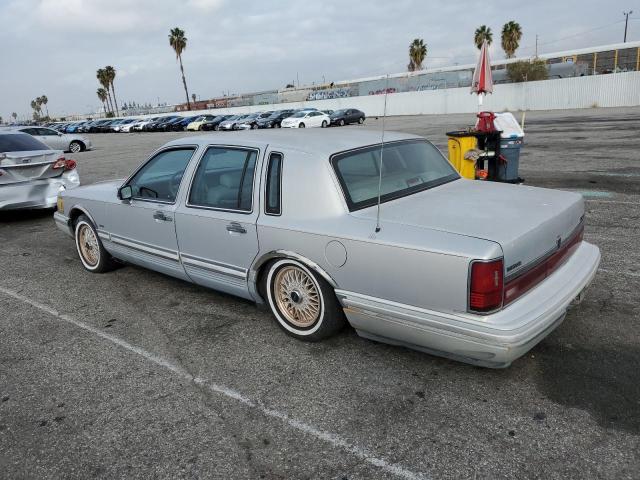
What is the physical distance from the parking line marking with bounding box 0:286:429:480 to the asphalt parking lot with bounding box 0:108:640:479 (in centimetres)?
1

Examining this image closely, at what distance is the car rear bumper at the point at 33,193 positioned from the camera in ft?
27.1

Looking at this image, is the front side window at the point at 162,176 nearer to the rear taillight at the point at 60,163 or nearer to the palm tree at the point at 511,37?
the rear taillight at the point at 60,163

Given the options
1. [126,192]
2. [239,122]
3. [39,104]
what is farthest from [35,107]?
[126,192]

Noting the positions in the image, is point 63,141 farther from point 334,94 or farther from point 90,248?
point 334,94

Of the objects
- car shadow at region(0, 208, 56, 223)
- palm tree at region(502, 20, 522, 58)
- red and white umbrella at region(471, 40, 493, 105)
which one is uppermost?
palm tree at region(502, 20, 522, 58)

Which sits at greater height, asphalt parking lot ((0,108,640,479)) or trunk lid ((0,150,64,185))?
trunk lid ((0,150,64,185))

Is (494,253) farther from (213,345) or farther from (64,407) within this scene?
(64,407)

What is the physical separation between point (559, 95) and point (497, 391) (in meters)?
41.3

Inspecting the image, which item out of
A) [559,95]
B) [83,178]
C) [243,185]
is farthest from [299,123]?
[243,185]

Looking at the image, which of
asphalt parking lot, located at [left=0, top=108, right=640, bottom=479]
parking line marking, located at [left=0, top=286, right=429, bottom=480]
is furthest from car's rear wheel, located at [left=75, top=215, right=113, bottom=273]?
parking line marking, located at [left=0, top=286, right=429, bottom=480]

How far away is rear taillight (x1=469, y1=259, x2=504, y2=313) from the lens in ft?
8.85

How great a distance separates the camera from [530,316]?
2.85 meters

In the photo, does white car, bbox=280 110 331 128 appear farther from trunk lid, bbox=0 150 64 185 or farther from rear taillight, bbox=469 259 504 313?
rear taillight, bbox=469 259 504 313

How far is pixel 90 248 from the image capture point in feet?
18.5
